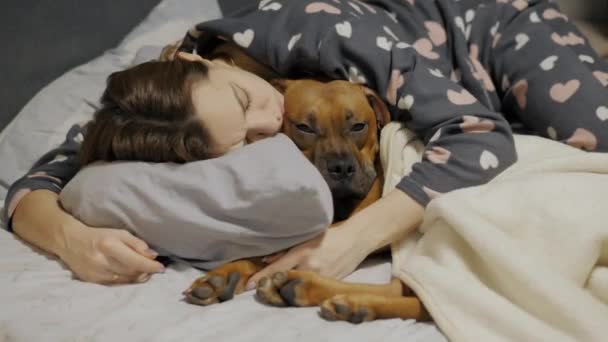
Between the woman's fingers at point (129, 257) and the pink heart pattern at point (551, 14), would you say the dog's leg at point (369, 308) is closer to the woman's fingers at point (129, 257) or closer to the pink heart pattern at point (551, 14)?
the woman's fingers at point (129, 257)

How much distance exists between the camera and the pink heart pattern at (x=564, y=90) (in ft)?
5.02

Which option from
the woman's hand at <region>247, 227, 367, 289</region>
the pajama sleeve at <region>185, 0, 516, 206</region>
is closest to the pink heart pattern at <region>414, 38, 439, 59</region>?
the pajama sleeve at <region>185, 0, 516, 206</region>

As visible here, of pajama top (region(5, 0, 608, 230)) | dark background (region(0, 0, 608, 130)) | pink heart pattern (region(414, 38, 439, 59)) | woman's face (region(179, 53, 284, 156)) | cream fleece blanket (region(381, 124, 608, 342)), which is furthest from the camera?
dark background (region(0, 0, 608, 130))

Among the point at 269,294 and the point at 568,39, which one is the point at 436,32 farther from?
the point at 269,294

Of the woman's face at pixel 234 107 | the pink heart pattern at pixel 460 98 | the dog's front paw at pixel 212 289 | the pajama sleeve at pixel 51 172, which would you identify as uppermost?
the woman's face at pixel 234 107

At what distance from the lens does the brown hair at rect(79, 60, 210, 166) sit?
1188mm

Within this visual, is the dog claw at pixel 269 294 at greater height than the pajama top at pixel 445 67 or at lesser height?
lesser

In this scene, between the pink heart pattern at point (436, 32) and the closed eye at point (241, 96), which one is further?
the pink heart pattern at point (436, 32)

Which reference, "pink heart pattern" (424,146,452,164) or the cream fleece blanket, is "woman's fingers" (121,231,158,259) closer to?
the cream fleece blanket

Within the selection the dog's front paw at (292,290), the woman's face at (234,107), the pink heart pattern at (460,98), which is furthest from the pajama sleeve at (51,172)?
the pink heart pattern at (460,98)

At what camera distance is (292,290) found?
111 centimetres

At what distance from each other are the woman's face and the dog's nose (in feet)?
0.44

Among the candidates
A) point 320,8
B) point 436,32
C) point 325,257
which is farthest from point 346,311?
point 436,32

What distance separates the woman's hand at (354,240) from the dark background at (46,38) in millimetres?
921
